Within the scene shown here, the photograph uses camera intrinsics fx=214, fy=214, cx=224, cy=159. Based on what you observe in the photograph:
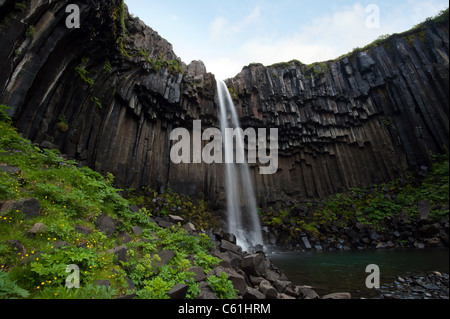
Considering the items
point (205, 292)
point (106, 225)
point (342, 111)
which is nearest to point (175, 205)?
point (106, 225)

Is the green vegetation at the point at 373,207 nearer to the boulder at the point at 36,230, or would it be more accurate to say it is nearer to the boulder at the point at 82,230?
the boulder at the point at 82,230

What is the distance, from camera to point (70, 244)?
13.2ft

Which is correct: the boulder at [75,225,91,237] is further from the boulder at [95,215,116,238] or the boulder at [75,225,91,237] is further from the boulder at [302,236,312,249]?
the boulder at [302,236,312,249]

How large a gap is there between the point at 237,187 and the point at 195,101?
35.9ft

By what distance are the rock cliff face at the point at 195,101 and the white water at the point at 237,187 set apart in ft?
4.22

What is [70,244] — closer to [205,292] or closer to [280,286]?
[205,292]

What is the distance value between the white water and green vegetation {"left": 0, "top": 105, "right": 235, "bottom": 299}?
1518cm

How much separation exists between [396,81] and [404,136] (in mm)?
6764

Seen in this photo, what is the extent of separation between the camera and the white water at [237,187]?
2245cm

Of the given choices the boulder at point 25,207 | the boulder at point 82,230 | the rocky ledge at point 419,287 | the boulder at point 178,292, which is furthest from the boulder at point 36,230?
the rocky ledge at point 419,287

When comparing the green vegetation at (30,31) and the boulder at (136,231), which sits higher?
the green vegetation at (30,31)

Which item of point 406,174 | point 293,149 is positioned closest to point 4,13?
point 293,149
